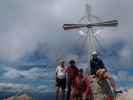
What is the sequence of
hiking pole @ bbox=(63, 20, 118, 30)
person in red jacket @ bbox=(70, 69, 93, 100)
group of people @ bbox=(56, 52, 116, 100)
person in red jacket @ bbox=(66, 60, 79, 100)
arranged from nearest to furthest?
person in red jacket @ bbox=(70, 69, 93, 100)
group of people @ bbox=(56, 52, 116, 100)
person in red jacket @ bbox=(66, 60, 79, 100)
hiking pole @ bbox=(63, 20, 118, 30)

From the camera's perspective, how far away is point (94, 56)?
21609 mm

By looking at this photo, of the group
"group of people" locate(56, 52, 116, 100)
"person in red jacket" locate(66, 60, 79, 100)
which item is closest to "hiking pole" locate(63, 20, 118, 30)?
"group of people" locate(56, 52, 116, 100)

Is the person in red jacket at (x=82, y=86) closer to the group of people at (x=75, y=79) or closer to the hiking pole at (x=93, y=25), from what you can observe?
the group of people at (x=75, y=79)

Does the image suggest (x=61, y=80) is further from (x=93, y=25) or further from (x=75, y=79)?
(x=93, y=25)

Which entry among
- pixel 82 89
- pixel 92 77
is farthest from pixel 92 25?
pixel 82 89

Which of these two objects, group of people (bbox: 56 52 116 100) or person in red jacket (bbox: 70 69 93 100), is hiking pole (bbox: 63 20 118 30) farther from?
person in red jacket (bbox: 70 69 93 100)

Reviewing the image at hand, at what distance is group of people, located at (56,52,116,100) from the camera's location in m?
19.1

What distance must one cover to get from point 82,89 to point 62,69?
104 inches

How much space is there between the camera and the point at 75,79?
64.7 feet

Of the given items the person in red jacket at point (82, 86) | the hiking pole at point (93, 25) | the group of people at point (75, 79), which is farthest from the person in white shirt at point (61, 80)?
the hiking pole at point (93, 25)

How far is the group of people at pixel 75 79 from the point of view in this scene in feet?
62.7

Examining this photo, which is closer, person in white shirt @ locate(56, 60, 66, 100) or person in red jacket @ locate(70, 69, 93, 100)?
person in red jacket @ locate(70, 69, 93, 100)

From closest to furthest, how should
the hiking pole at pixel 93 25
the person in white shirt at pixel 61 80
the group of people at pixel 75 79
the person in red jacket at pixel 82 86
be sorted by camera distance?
the person in red jacket at pixel 82 86, the group of people at pixel 75 79, the person in white shirt at pixel 61 80, the hiking pole at pixel 93 25

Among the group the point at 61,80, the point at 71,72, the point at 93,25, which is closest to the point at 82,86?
the point at 71,72
